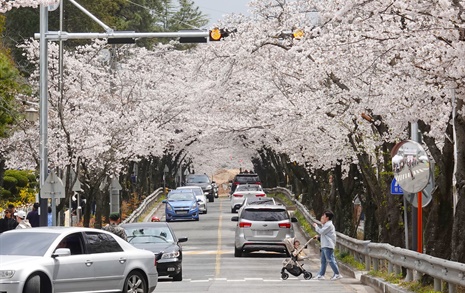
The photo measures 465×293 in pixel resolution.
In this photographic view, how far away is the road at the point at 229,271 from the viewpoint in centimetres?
2155

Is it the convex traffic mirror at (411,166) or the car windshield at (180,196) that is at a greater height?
the convex traffic mirror at (411,166)

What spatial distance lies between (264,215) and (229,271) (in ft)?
21.4

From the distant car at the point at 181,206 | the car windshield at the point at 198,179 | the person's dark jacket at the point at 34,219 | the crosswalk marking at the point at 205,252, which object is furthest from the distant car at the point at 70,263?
the car windshield at the point at 198,179

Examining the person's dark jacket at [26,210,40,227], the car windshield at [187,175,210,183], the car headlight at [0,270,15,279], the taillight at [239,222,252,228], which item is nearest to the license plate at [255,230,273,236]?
the taillight at [239,222,252,228]

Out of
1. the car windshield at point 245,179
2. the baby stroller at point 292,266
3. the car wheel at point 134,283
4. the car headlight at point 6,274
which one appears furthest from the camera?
the car windshield at point 245,179

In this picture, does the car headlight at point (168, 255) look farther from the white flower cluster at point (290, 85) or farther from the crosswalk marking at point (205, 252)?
the crosswalk marking at point (205, 252)

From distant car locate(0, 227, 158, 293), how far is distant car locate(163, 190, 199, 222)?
34.8 m

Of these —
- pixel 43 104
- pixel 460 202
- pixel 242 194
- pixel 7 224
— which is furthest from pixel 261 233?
pixel 242 194

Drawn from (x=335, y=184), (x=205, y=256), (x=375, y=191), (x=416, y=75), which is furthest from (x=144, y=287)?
(x=335, y=184)

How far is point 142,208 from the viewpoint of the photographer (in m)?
54.5

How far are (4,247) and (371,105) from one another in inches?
398

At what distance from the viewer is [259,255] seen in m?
35.3

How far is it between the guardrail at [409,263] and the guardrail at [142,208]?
689 inches

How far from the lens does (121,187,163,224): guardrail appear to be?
4698 centimetres
